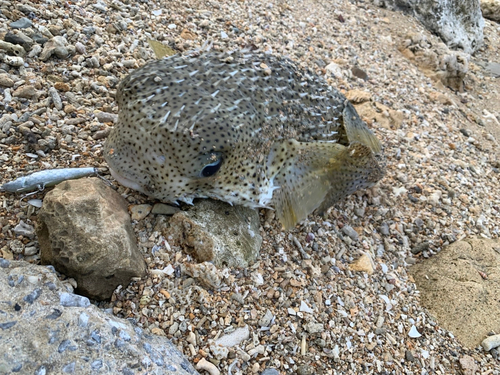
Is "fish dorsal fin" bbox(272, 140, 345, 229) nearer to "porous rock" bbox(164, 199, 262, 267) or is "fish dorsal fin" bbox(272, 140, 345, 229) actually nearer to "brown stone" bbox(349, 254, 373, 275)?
"porous rock" bbox(164, 199, 262, 267)

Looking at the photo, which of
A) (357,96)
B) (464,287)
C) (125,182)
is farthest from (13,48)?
(464,287)

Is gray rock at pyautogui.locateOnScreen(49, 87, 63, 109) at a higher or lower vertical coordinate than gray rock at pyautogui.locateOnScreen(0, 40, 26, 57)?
lower

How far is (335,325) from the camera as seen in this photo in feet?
7.61

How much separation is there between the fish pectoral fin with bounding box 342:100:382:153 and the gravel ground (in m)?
0.43

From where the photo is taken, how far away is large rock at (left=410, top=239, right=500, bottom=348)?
2.62 m

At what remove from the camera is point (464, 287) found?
2768 mm

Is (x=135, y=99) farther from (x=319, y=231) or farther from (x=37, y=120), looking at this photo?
(x=319, y=231)

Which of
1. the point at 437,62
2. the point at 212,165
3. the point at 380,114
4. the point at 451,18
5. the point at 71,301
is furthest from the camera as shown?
the point at 451,18

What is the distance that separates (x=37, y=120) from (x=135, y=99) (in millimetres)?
739

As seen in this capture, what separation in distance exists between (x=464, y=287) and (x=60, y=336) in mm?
2479

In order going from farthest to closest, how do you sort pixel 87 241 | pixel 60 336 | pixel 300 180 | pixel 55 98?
pixel 55 98, pixel 300 180, pixel 87 241, pixel 60 336

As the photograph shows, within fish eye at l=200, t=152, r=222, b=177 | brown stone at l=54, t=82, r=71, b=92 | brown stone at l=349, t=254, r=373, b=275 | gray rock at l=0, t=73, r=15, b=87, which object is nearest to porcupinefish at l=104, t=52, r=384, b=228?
fish eye at l=200, t=152, r=222, b=177

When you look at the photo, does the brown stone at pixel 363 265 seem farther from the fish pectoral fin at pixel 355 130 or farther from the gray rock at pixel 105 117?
the gray rock at pixel 105 117

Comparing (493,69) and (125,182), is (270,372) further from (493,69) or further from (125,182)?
(493,69)
